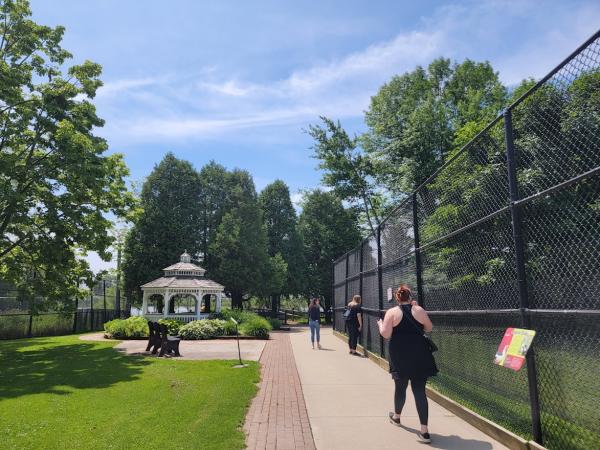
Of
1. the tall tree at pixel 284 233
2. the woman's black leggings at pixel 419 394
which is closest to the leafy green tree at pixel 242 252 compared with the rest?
the tall tree at pixel 284 233

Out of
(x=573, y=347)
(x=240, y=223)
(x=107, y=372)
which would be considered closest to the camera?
(x=573, y=347)

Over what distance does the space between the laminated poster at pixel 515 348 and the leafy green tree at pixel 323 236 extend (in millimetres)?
37886

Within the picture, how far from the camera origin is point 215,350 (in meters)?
15.3

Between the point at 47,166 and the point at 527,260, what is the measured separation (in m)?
14.4

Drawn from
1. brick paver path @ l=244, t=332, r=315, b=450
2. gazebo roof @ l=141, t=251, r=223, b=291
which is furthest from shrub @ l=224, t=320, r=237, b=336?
brick paver path @ l=244, t=332, r=315, b=450

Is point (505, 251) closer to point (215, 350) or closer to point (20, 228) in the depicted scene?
point (215, 350)

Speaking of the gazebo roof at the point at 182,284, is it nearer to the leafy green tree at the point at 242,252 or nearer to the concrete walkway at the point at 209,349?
the concrete walkway at the point at 209,349

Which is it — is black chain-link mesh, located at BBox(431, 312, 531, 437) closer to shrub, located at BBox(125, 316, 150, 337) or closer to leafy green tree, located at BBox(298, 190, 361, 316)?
shrub, located at BBox(125, 316, 150, 337)

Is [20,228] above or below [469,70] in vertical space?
below

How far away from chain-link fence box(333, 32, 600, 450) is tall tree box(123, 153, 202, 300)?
1313 inches

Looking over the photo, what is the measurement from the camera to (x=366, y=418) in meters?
6.14

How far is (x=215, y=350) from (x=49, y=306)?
602 centimetres

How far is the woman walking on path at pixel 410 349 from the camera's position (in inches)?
207

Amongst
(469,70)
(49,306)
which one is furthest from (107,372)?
(469,70)
